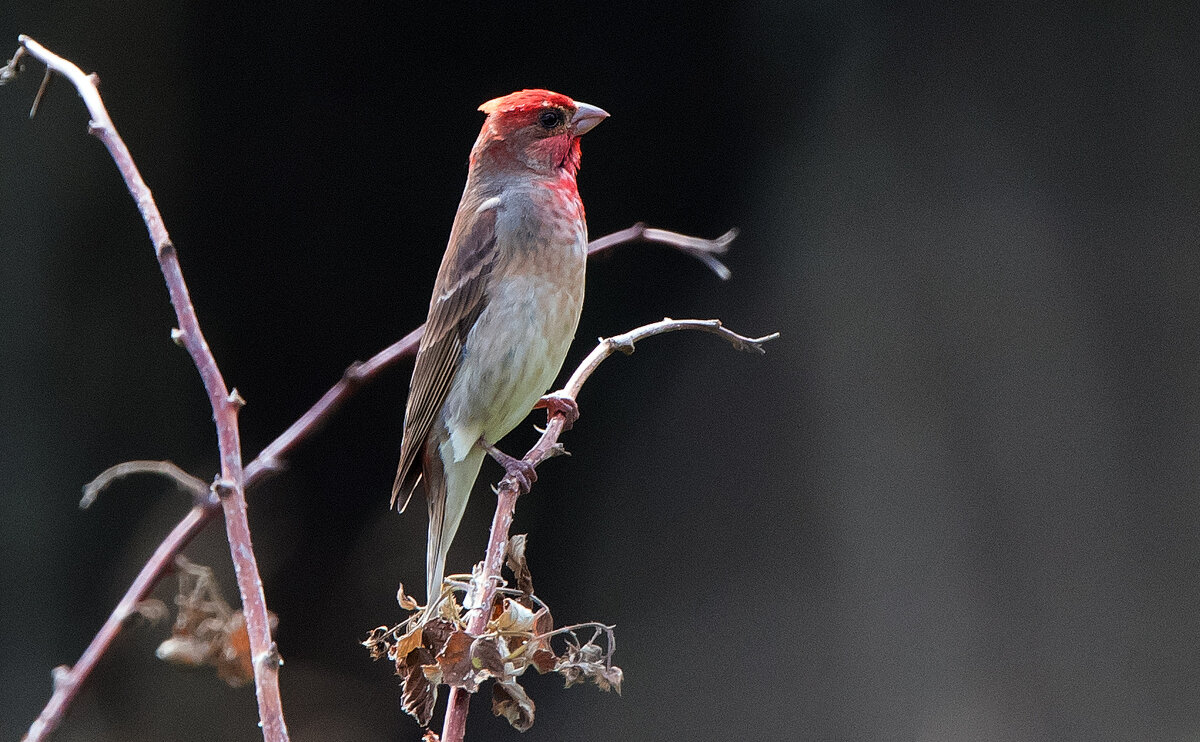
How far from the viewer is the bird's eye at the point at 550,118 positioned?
163 centimetres

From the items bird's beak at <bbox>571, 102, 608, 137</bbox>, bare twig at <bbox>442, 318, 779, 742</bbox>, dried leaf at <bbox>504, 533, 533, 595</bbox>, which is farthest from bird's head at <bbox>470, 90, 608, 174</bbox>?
dried leaf at <bbox>504, 533, 533, 595</bbox>

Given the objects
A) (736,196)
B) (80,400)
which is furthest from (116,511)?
(736,196)

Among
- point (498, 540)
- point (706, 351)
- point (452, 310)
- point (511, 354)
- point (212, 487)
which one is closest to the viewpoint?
point (212, 487)

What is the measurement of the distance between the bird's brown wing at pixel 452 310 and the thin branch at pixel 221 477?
1026 millimetres

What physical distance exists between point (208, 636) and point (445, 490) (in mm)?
932

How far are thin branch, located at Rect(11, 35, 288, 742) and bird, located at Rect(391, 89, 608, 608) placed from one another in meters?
0.95

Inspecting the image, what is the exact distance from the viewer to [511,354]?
1713mm

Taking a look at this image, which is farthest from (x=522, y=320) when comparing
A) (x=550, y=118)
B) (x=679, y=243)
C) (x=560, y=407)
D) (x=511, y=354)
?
(x=679, y=243)

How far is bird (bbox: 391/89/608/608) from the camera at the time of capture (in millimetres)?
1703

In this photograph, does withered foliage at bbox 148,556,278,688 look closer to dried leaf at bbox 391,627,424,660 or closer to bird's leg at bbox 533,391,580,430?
dried leaf at bbox 391,627,424,660

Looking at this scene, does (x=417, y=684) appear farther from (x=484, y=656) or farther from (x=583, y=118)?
(x=583, y=118)

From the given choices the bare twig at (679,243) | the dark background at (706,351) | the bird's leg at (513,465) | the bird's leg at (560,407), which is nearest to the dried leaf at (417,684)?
the bare twig at (679,243)

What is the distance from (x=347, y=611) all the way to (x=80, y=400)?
2.44 feet

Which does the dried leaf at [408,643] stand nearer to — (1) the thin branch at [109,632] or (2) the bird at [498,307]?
(1) the thin branch at [109,632]
